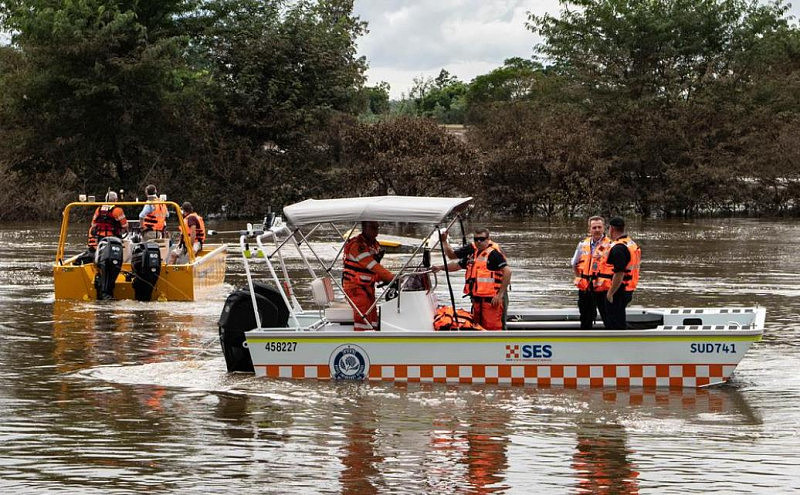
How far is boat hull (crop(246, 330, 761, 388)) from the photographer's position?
38.4 ft

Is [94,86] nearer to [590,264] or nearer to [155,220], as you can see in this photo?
[155,220]

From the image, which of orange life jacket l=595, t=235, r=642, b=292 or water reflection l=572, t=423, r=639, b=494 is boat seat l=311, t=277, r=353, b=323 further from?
water reflection l=572, t=423, r=639, b=494

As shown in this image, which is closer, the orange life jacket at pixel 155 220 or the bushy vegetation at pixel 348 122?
the orange life jacket at pixel 155 220

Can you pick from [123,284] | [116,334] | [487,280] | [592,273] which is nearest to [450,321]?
[487,280]

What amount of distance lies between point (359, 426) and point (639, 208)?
4110 centimetres

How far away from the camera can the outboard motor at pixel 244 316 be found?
12688mm

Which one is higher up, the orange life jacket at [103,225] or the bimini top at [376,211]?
the bimini top at [376,211]

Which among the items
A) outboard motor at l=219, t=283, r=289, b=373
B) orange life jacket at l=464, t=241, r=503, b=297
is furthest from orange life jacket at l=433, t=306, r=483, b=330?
outboard motor at l=219, t=283, r=289, b=373

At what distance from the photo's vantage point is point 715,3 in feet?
167

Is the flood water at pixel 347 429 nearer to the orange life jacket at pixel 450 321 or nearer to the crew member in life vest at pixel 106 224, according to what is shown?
the orange life jacket at pixel 450 321

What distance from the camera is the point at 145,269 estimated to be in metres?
19.3

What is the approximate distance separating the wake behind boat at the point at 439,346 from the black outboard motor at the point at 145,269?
6.92 meters

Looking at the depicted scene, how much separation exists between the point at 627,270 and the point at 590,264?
1.54 ft

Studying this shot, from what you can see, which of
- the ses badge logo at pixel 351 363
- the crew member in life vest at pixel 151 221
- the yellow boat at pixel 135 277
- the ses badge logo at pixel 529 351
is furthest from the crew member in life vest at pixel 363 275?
the crew member in life vest at pixel 151 221
